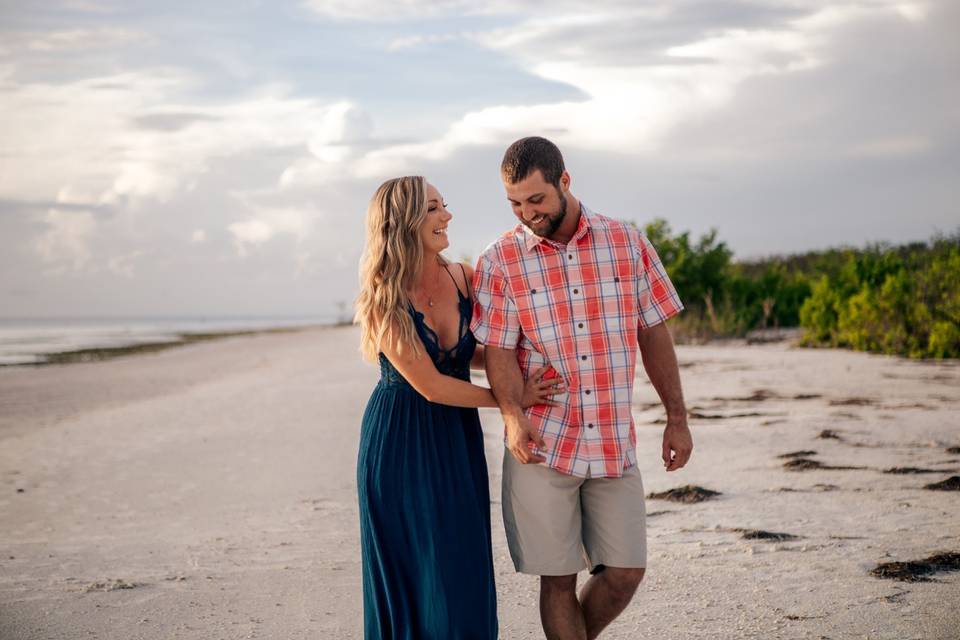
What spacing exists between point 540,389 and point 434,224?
820 millimetres

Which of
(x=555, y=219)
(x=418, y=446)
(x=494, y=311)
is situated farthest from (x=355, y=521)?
(x=555, y=219)

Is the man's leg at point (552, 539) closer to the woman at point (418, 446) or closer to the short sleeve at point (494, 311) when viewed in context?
the woman at point (418, 446)

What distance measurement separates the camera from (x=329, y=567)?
231 inches

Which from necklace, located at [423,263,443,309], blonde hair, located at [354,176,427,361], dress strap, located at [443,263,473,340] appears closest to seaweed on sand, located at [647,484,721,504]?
dress strap, located at [443,263,473,340]

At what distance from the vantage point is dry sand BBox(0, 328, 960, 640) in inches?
191

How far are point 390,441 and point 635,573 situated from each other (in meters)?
1.12

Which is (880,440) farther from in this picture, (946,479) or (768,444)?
(946,479)

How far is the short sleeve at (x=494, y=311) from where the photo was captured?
3.65m

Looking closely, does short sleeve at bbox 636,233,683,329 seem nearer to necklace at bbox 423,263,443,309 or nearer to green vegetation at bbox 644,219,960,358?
necklace at bbox 423,263,443,309

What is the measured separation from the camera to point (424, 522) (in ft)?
12.1

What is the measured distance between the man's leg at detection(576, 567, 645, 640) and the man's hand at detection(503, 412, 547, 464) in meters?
0.57

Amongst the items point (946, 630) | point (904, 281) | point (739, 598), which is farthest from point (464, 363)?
point (904, 281)

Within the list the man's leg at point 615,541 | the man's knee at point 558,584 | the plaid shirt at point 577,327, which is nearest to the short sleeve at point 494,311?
the plaid shirt at point 577,327

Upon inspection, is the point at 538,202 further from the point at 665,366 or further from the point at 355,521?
the point at 355,521
